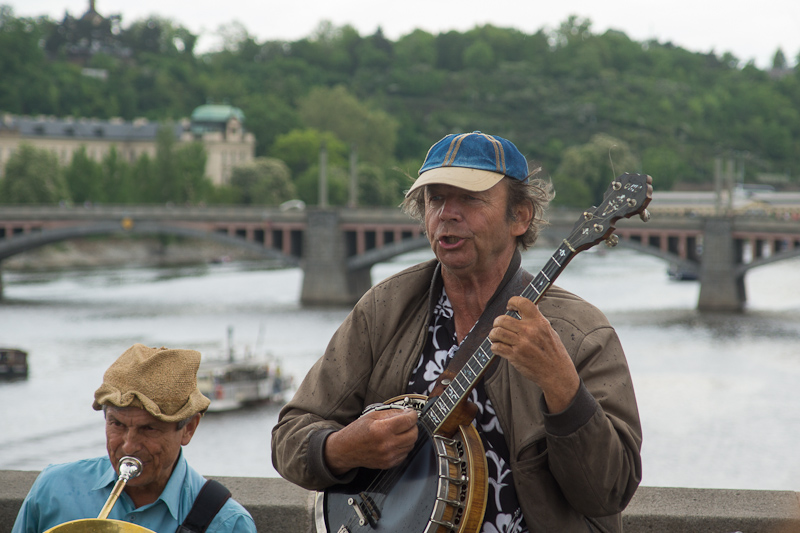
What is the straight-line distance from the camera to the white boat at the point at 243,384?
1035 inches

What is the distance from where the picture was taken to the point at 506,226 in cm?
276

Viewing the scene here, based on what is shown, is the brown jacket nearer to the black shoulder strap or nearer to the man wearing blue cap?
the man wearing blue cap

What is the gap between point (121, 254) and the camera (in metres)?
64.8

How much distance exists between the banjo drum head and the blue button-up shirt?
0.28 metres

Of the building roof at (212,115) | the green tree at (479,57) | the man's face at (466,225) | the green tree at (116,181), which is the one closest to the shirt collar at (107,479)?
the man's face at (466,225)

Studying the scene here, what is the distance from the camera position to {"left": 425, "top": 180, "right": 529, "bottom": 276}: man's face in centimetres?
269

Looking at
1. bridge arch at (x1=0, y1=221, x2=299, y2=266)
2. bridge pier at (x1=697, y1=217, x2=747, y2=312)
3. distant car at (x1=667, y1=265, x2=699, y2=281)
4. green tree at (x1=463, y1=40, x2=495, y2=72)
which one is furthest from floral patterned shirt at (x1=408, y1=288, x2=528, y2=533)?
green tree at (x1=463, y1=40, x2=495, y2=72)

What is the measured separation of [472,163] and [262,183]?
75500mm

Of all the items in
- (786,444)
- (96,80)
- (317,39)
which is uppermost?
(317,39)

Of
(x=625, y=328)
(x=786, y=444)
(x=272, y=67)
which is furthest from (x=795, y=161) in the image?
(x=786, y=444)

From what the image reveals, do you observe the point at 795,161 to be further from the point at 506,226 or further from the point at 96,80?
the point at 506,226

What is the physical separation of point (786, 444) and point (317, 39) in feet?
413

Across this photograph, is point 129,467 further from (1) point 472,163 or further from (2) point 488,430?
(1) point 472,163

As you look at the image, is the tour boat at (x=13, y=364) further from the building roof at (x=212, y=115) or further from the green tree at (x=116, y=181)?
the building roof at (x=212, y=115)
